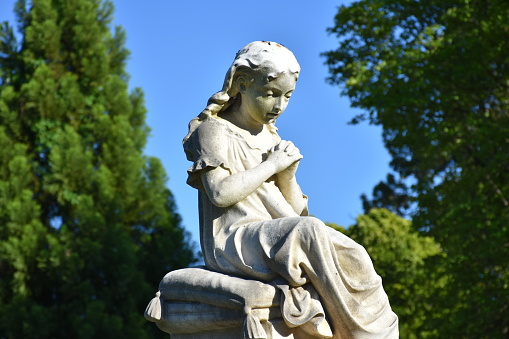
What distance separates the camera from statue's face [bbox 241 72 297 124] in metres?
7.09

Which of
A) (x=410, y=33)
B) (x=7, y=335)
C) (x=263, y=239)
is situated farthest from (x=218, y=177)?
(x=410, y=33)

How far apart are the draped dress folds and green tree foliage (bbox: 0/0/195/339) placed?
10925 mm

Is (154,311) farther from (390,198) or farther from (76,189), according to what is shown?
(390,198)

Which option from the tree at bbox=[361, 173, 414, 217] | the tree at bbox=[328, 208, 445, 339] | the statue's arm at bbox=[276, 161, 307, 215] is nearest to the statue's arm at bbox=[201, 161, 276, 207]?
the statue's arm at bbox=[276, 161, 307, 215]

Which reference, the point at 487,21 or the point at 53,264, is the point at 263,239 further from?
the point at 487,21

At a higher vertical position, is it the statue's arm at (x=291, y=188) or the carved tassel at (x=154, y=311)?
the statue's arm at (x=291, y=188)

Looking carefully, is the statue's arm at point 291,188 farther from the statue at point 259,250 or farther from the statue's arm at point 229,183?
the statue's arm at point 229,183

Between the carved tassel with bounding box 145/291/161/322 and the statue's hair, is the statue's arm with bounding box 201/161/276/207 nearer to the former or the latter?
the statue's hair

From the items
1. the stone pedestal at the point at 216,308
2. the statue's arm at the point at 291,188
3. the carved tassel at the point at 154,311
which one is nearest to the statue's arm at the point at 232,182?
the statue's arm at the point at 291,188

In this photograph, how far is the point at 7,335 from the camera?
17.4 m

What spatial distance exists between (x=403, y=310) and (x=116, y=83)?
10538 mm

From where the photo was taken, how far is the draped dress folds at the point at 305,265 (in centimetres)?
635

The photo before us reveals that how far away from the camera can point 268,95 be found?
7.14 m

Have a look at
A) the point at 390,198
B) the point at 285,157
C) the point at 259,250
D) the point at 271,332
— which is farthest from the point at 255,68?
the point at 390,198
